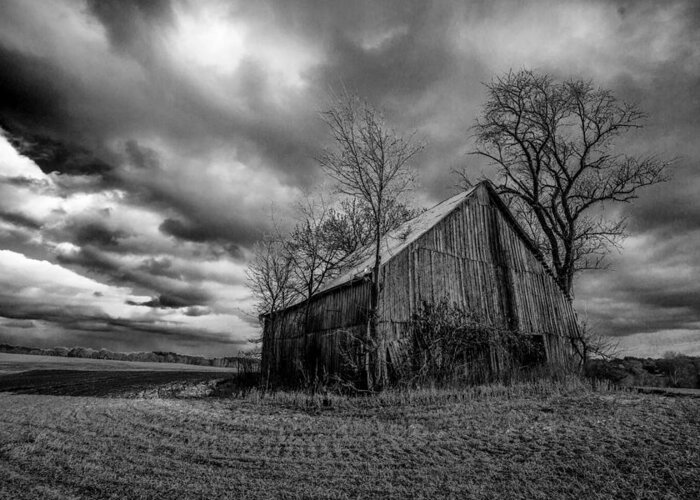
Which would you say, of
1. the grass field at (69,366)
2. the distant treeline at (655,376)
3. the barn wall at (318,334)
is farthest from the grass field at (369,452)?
the grass field at (69,366)

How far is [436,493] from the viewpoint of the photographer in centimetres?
412

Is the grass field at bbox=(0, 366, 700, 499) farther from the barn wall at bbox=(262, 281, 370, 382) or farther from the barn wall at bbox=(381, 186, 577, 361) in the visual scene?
the barn wall at bbox=(381, 186, 577, 361)

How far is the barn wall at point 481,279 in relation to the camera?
13.7m

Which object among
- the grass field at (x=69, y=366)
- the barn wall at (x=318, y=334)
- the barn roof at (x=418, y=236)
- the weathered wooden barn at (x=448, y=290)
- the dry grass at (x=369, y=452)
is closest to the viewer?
the dry grass at (x=369, y=452)

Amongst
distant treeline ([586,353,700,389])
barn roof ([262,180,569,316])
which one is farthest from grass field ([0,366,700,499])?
distant treeline ([586,353,700,389])

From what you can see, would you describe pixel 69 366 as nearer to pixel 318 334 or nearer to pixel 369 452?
pixel 318 334

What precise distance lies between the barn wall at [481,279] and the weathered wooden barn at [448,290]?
0.12 ft

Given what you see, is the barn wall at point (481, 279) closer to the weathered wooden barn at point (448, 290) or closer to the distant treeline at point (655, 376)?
the weathered wooden barn at point (448, 290)

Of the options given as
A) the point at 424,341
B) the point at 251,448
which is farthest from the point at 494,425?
the point at 424,341

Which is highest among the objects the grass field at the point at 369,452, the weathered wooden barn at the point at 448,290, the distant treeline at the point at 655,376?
the weathered wooden barn at the point at 448,290

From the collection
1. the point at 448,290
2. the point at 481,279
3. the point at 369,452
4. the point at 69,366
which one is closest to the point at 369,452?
the point at 369,452

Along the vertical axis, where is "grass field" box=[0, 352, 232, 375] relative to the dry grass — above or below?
above

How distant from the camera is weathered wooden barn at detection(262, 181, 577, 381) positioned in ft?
44.9

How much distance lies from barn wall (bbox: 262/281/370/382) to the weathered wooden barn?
1.5 inches
